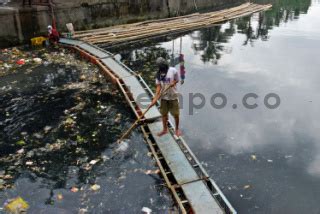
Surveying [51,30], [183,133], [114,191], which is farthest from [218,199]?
[51,30]

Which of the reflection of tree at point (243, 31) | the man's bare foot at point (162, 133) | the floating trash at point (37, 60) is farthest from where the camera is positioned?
the reflection of tree at point (243, 31)

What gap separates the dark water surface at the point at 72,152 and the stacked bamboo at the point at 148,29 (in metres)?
6.32

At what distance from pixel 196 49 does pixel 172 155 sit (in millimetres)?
10228

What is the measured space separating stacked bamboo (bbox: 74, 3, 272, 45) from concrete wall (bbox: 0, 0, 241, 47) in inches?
30.7

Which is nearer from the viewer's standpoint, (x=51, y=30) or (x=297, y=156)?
(x=297, y=156)

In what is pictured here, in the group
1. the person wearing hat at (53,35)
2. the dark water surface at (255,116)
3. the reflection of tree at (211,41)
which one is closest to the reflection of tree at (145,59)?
the dark water surface at (255,116)

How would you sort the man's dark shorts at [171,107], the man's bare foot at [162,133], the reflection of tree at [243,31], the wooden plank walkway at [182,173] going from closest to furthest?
the wooden plank walkway at [182,173] < the man's dark shorts at [171,107] < the man's bare foot at [162,133] < the reflection of tree at [243,31]

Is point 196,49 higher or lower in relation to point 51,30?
lower

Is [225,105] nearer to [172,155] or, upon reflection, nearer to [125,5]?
[172,155]

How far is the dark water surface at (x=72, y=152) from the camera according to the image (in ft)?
18.4

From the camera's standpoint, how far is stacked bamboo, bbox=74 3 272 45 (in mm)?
16328

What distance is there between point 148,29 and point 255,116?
11.4m

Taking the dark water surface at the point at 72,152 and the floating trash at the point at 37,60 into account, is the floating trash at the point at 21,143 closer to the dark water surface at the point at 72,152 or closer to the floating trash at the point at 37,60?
the dark water surface at the point at 72,152

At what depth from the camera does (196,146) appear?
24.3 ft
